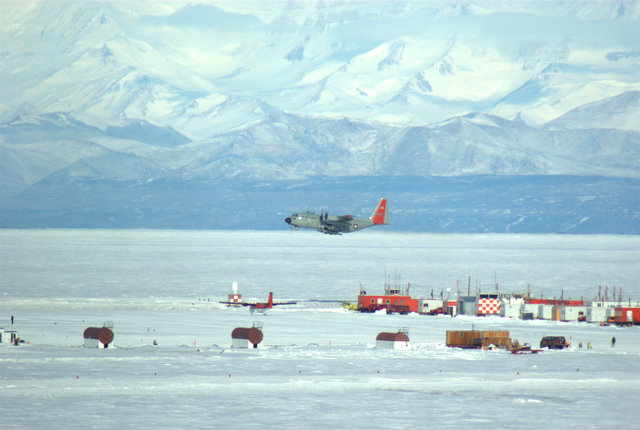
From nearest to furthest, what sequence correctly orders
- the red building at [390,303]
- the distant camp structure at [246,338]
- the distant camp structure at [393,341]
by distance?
the distant camp structure at [246,338] < the distant camp structure at [393,341] < the red building at [390,303]

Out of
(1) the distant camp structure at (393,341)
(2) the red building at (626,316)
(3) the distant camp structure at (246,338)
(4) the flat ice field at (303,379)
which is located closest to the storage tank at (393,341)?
(1) the distant camp structure at (393,341)

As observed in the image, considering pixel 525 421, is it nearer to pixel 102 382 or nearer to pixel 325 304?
pixel 102 382

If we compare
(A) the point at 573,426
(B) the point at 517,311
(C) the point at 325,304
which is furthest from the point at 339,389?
(C) the point at 325,304

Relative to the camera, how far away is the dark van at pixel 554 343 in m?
117

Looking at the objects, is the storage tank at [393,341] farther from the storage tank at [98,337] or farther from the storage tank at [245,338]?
Result: the storage tank at [98,337]

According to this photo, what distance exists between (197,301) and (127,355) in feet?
240

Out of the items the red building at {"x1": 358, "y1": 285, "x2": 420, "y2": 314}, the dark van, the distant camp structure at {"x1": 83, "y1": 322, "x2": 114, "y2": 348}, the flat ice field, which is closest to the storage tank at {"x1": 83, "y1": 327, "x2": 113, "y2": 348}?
the distant camp structure at {"x1": 83, "y1": 322, "x2": 114, "y2": 348}

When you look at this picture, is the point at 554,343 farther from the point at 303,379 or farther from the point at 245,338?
the point at 303,379

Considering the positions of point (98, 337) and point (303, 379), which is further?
point (98, 337)

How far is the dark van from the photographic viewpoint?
116606mm

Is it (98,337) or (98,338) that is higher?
(98,337)

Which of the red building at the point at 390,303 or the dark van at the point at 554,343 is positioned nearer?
the dark van at the point at 554,343

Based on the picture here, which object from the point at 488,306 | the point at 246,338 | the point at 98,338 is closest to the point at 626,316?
the point at 488,306

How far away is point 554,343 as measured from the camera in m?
117
